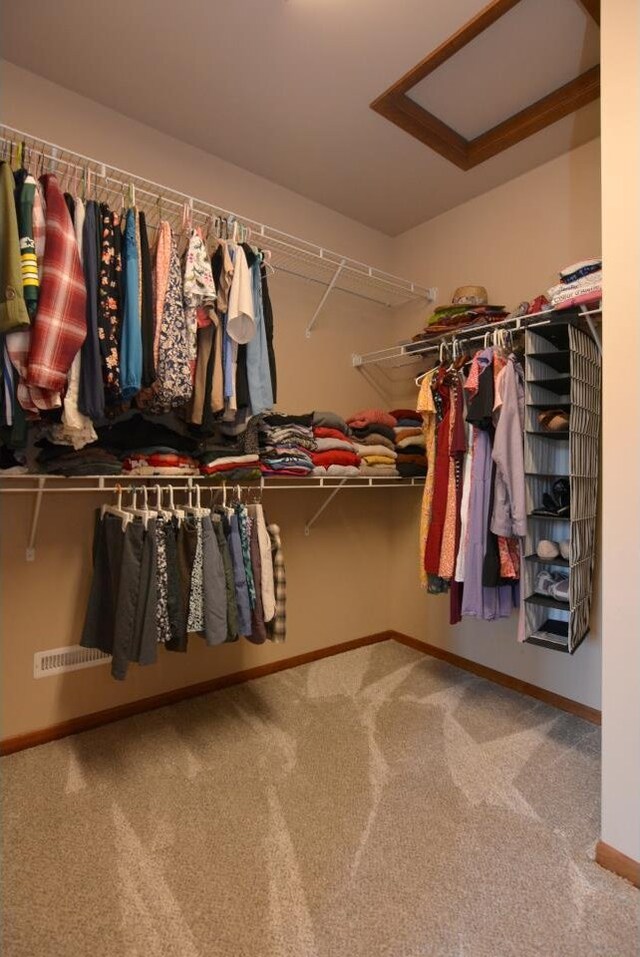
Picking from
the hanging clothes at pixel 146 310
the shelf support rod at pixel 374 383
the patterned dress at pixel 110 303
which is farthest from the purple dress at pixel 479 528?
the patterned dress at pixel 110 303

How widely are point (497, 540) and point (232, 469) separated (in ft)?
3.67

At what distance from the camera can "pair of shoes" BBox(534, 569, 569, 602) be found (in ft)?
6.17

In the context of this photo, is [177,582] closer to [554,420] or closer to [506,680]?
[554,420]

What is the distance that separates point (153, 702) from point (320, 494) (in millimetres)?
1318

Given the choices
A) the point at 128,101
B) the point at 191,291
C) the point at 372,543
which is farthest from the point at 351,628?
the point at 128,101

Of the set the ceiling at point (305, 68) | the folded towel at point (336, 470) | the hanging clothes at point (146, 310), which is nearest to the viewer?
the hanging clothes at point (146, 310)

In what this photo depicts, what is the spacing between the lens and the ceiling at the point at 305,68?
162 centimetres

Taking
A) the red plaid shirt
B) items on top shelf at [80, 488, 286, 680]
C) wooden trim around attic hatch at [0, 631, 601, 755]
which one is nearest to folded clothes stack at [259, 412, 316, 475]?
items on top shelf at [80, 488, 286, 680]

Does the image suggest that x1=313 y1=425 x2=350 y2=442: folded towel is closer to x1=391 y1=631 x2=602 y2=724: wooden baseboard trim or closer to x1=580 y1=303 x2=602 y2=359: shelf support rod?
x1=580 y1=303 x2=602 y2=359: shelf support rod

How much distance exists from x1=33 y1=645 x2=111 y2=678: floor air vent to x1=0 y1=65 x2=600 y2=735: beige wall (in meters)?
0.03

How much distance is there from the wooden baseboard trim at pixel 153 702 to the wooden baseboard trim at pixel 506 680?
356 mm

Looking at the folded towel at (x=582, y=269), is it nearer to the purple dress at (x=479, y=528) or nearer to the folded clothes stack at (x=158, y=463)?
the purple dress at (x=479, y=528)

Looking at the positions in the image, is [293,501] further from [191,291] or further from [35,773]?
[35,773]

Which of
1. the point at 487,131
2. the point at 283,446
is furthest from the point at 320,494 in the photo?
the point at 487,131
